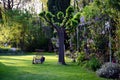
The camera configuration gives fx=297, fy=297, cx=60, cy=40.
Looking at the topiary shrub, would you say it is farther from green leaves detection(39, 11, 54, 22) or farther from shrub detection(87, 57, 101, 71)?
green leaves detection(39, 11, 54, 22)

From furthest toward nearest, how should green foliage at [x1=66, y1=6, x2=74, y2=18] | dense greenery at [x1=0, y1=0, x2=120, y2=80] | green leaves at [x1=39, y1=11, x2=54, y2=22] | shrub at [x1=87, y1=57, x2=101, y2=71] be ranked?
1. green foliage at [x1=66, y1=6, x2=74, y2=18]
2. green leaves at [x1=39, y1=11, x2=54, y2=22]
3. shrub at [x1=87, y1=57, x2=101, y2=71]
4. dense greenery at [x1=0, y1=0, x2=120, y2=80]

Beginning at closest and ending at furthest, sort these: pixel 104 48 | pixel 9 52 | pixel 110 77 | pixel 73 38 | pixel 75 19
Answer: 1. pixel 110 77
2. pixel 104 48
3. pixel 75 19
4. pixel 73 38
5. pixel 9 52

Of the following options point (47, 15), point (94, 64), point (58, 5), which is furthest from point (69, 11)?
point (58, 5)

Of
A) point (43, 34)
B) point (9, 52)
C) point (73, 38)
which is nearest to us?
point (73, 38)

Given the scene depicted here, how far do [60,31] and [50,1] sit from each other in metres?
12.6

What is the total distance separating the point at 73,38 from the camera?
69.6 ft

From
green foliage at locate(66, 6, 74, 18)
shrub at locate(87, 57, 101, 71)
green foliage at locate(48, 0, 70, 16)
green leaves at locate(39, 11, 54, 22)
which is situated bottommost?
shrub at locate(87, 57, 101, 71)

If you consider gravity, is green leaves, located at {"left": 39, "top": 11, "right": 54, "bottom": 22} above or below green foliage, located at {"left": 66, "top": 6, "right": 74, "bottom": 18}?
below

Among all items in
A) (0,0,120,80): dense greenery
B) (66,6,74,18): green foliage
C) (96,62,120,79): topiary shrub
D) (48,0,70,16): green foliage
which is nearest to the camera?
(96,62,120,79): topiary shrub

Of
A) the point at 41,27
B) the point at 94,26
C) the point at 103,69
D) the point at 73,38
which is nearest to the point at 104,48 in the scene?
the point at 94,26

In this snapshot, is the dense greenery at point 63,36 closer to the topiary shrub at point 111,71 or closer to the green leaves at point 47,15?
the green leaves at point 47,15

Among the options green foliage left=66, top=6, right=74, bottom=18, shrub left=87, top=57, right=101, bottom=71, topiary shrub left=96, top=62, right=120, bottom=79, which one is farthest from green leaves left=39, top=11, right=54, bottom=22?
topiary shrub left=96, top=62, right=120, bottom=79

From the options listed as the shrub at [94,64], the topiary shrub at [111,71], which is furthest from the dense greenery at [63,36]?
the topiary shrub at [111,71]

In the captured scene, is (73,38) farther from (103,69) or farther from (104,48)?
(103,69)
